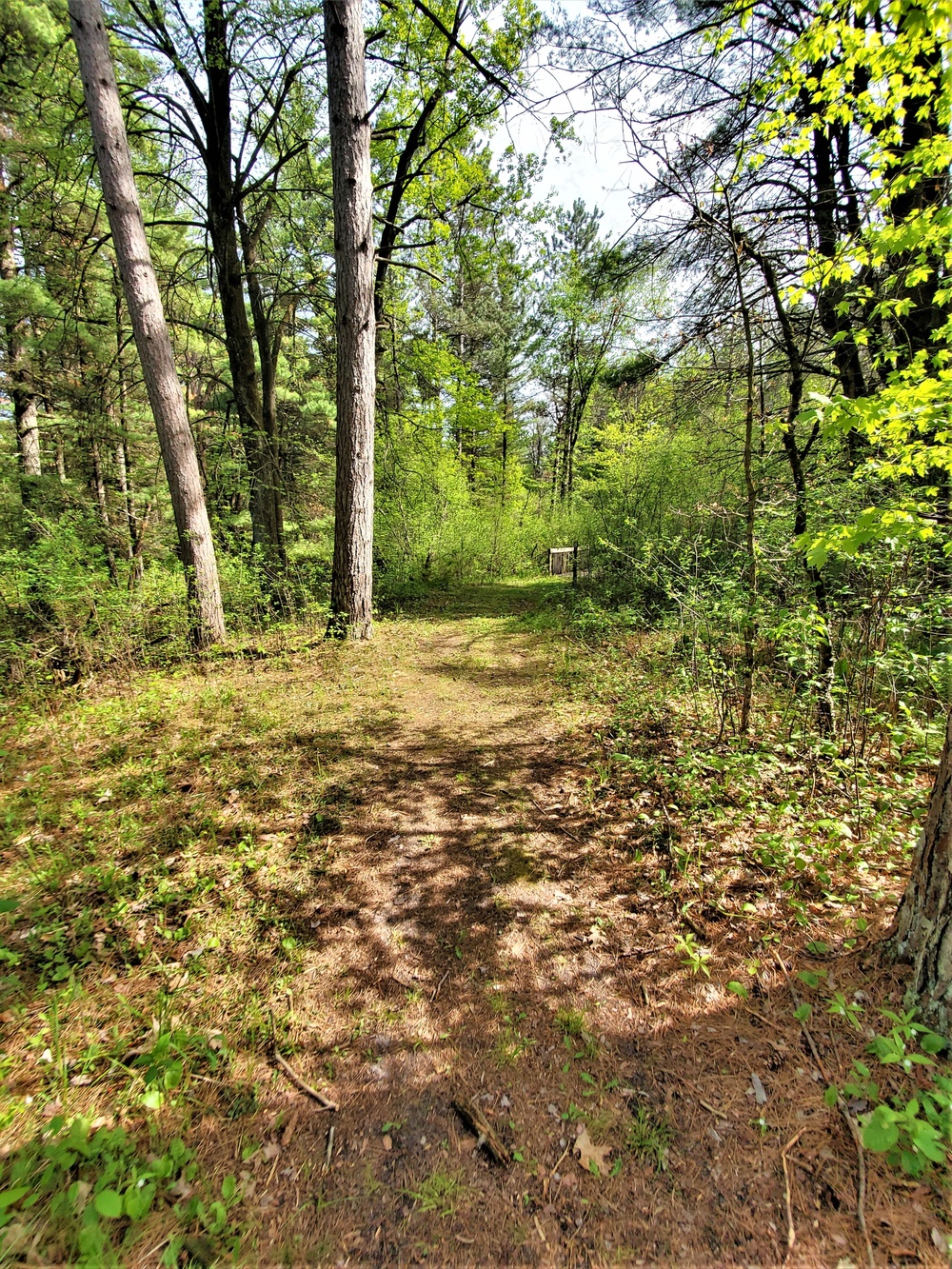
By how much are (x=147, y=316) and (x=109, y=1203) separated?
6.50 meters

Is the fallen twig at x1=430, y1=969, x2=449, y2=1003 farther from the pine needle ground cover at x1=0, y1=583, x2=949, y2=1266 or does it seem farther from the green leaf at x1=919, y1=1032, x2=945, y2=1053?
the green leaf at x1=919, y1=1032, x2=945, y2=1053

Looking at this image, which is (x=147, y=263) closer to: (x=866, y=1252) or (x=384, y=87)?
(x=384, y=87)

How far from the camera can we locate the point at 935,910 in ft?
5.90

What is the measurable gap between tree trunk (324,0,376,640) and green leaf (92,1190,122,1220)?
517 cm

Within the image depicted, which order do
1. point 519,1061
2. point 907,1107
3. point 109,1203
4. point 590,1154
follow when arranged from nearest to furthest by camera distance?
point 109,1203 → point 907,1107 → point 590,1154 → point 519,1061

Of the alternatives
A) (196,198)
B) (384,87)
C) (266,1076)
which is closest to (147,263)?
(196,198)

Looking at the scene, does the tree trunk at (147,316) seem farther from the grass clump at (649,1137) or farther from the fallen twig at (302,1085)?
the grass clump at (649,1137)

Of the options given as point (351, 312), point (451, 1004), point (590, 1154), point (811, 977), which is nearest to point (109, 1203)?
point (451, 1004)

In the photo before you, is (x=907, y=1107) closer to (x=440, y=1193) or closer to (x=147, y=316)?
(x=440, y=1193)

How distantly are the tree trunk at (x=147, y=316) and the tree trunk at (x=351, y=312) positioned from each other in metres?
1.48

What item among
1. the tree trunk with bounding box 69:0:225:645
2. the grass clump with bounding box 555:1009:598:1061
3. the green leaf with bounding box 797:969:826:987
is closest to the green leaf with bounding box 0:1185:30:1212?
the grass clump with bounding box 555:1009:598:1061

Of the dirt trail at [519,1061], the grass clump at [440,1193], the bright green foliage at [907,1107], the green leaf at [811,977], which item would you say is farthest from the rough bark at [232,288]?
the bright green foliage at [907,1107]

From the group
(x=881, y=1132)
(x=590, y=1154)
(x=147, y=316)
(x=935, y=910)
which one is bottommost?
(x=590, y=1154)

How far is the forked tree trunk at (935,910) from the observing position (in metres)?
1.73
